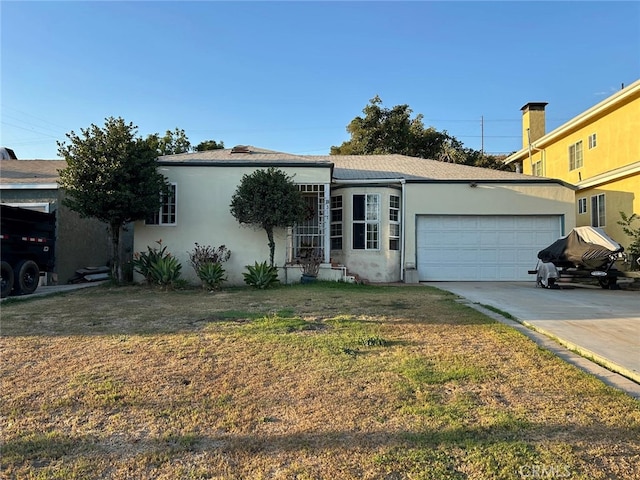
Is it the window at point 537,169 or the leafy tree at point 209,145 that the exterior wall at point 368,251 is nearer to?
the window at point 537,169

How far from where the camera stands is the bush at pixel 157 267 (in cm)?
1190

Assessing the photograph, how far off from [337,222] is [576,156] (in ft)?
37.6

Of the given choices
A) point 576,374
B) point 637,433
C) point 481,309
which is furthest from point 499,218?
point 637,433

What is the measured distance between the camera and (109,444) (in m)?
3.10

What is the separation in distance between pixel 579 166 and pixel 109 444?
2041 cm

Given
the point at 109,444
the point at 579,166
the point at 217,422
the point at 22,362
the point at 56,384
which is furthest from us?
the point at 579,166

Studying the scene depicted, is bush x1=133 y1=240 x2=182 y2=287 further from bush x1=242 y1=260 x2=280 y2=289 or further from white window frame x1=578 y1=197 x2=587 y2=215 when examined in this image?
white window frame x1=578 y1=197 x2=587 y2=215

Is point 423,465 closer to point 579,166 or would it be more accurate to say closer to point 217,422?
point 217,422

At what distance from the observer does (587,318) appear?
737 centimetres

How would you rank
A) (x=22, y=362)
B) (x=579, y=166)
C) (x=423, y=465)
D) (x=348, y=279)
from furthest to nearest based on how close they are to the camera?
(x=579, y=166) < (x=348, y=279) < (x=22, y=362) < (x=423, y=465)

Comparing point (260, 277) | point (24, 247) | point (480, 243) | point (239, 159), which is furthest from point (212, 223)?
point (480, 243)

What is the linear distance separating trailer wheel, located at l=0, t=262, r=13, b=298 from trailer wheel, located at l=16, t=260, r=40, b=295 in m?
0.25

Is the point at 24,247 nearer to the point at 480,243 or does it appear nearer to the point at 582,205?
the point at 480,243

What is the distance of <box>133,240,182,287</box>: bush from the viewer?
468 inches
